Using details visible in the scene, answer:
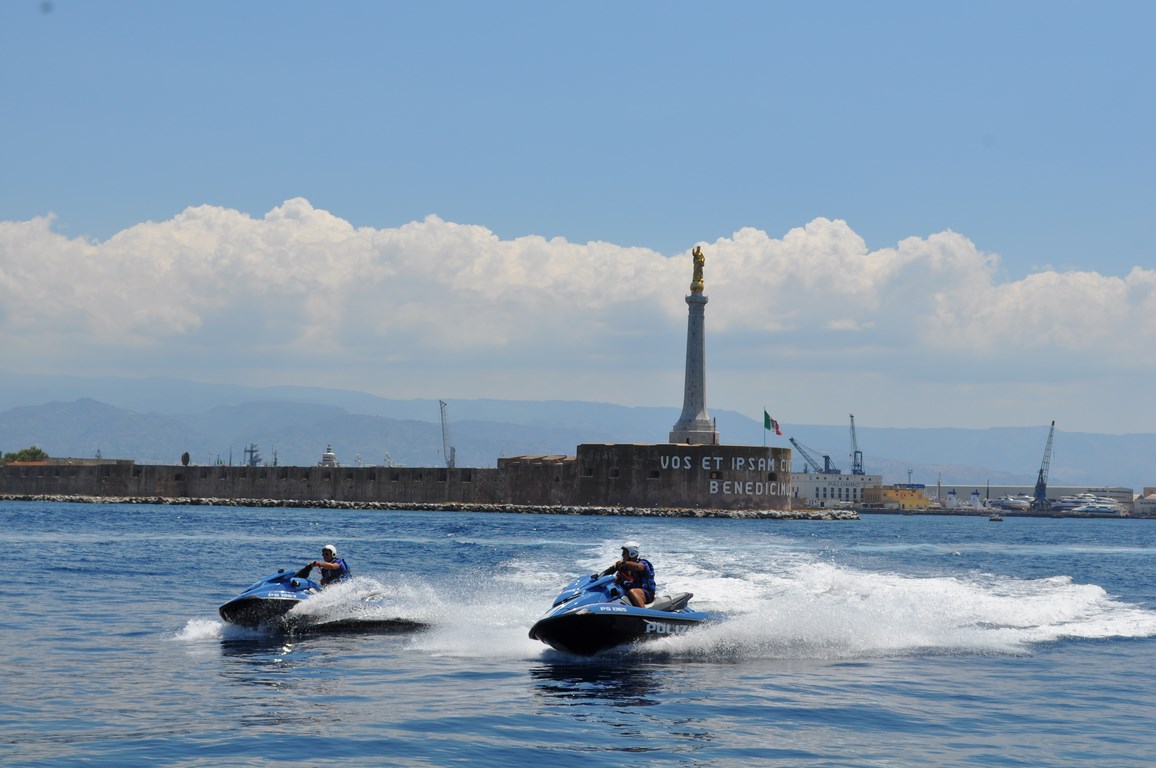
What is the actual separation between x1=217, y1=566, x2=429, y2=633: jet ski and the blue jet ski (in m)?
4.08

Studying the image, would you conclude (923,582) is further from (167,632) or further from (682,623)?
(167,632)

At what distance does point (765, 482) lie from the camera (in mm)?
97125

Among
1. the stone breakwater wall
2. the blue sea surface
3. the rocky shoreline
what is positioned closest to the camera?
the blue sea surface

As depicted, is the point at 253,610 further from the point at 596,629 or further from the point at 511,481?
the point at 511,481

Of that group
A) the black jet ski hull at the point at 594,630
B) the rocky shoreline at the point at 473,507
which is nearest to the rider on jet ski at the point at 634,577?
the black jet ski hull at the point at 594,630

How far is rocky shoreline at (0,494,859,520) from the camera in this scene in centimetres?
9400

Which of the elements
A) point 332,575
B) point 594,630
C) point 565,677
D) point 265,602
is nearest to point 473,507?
point 332,575

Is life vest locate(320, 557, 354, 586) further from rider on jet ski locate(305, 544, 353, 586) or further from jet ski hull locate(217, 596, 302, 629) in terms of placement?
jet ski hull locate(217, 596, 302, 629)

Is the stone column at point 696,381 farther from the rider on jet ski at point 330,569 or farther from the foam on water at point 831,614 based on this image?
the rider on jet ski at point 330,569

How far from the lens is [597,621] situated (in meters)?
18.9

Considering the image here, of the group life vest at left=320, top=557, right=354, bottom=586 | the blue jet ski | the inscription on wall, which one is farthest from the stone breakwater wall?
the blue jet ski

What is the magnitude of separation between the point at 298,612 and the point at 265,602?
0.60m

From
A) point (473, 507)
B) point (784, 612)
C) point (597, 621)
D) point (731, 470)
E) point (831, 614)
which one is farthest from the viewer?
point (473, 507)

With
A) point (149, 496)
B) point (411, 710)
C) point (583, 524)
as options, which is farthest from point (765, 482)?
point (411, 710)
